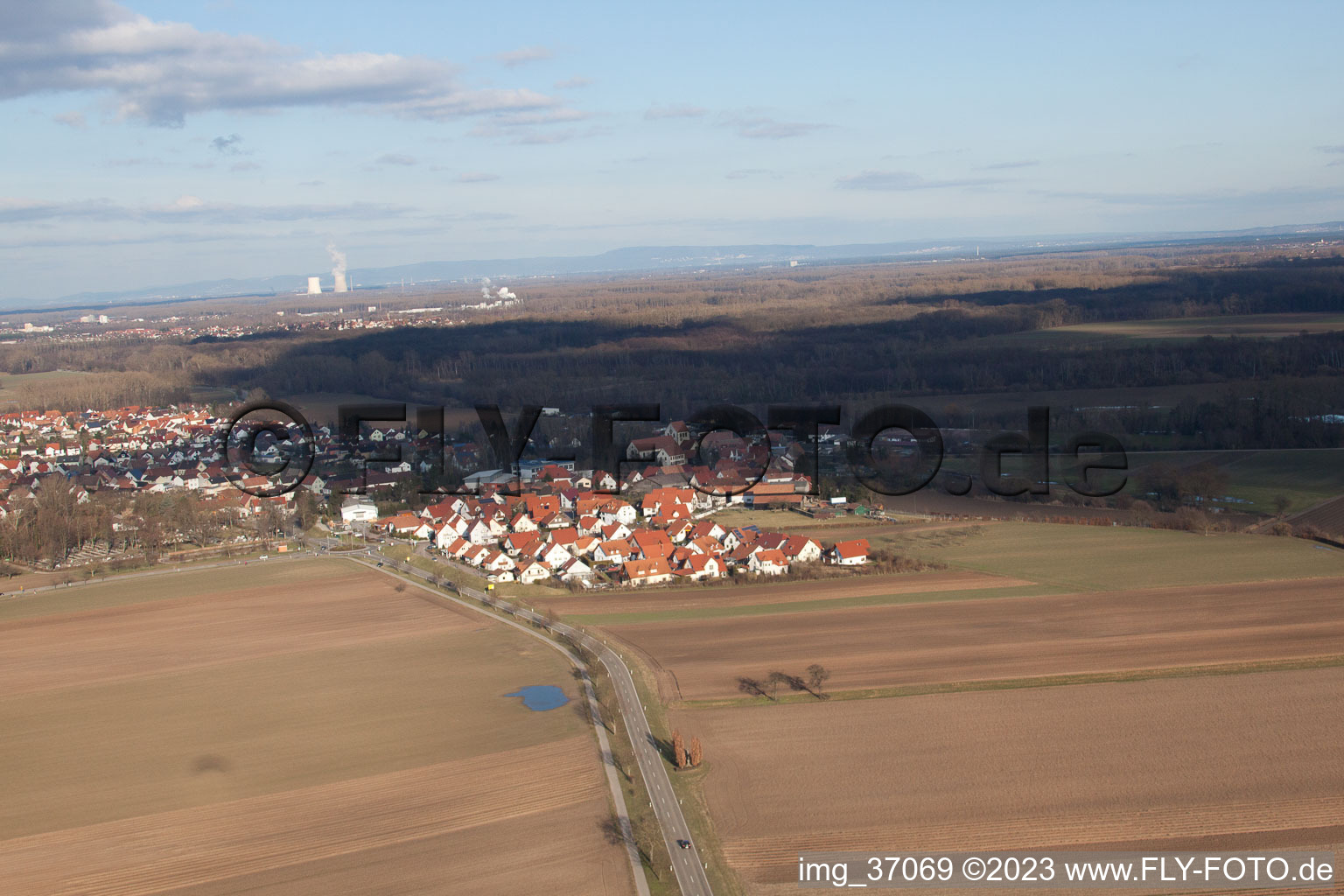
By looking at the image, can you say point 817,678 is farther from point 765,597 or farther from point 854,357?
point 854,357

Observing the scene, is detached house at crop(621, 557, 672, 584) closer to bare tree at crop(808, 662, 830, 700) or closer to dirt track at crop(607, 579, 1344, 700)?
dirt track at crop(607, 579, 1344, 700)

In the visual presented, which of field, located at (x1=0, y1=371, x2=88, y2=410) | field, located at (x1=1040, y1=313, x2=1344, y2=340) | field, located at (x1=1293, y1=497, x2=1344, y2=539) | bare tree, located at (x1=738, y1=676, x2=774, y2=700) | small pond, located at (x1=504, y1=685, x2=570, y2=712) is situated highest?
field, located at (x1=1040, y1=313, x2=1344, y2=340)

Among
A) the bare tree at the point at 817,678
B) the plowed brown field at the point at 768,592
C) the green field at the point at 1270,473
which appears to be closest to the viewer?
the bare tree at the point at 817,678

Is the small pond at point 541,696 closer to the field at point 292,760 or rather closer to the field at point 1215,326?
the field at point 292,760

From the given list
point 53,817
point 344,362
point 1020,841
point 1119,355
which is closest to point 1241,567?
point 1020,841

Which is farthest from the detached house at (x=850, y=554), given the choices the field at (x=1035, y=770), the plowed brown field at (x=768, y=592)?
the field at (x=1035, y=770)

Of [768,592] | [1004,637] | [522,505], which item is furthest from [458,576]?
[1004,637]

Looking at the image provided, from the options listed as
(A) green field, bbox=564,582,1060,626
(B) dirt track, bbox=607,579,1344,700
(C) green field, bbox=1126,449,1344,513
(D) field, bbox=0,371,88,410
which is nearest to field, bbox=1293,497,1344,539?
(C) green field, bbox=1126,449,1344,513
